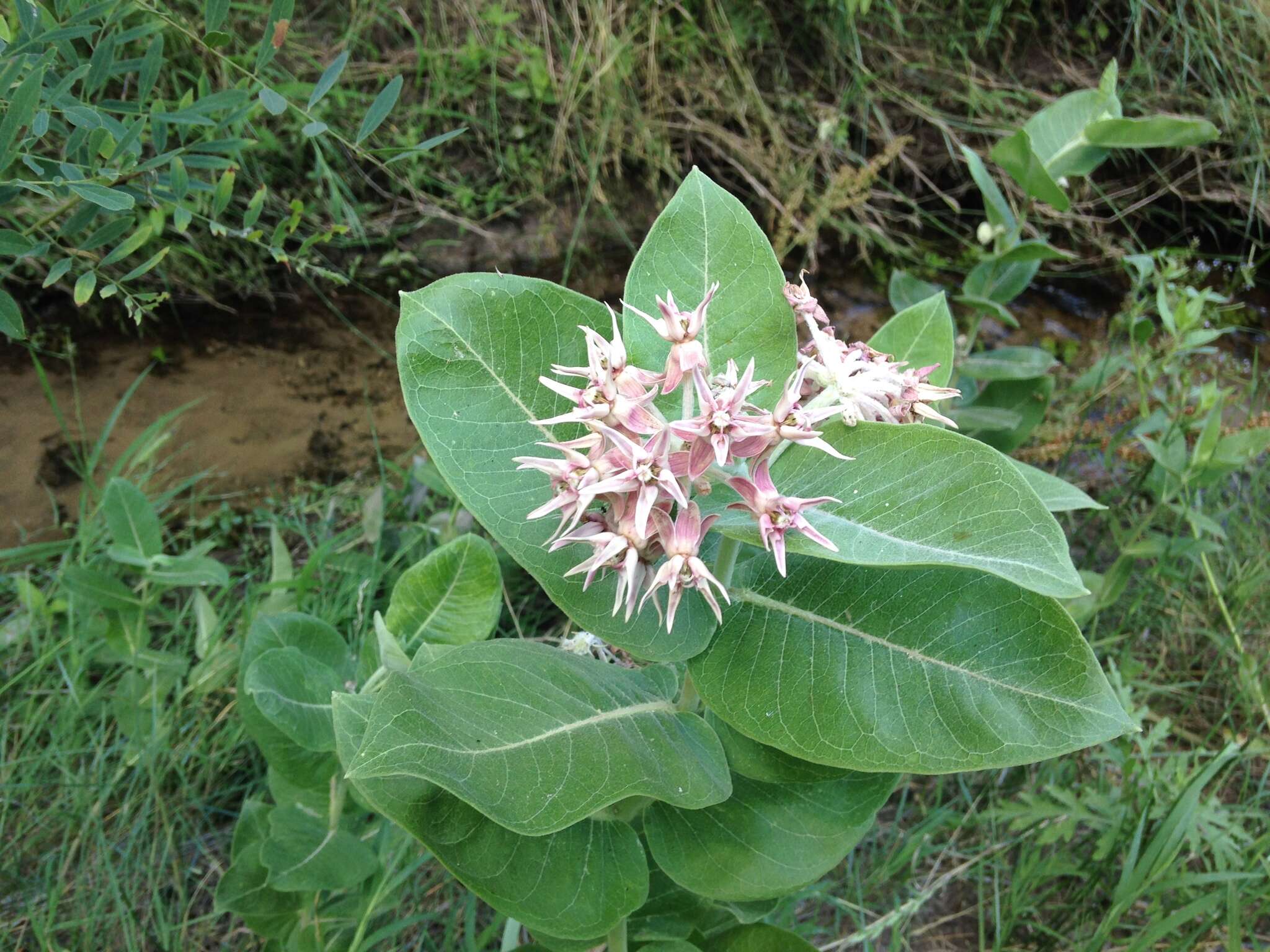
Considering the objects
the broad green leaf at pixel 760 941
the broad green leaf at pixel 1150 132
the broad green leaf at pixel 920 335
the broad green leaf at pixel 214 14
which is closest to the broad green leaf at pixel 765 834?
the broad green leaf at pixel 760 941

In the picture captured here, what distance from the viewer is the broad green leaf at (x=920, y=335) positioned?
137 centimetres

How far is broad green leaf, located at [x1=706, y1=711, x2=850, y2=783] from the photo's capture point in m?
1.12

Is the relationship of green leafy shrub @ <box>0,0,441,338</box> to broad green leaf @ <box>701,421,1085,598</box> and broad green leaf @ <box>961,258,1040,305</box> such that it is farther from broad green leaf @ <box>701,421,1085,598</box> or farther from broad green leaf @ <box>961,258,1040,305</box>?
broad green leaf @ <box>961,258,1040,305</box>

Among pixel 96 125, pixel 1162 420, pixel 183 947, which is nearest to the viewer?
pixel 96 125

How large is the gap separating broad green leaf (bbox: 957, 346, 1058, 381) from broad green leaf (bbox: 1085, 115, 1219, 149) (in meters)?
0.50

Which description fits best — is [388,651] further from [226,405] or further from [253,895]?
[226,405]

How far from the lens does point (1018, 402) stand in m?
2.49

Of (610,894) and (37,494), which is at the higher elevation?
(610,894)

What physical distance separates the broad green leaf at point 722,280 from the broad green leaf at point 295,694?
28.9 inches

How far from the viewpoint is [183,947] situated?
1809 millimetres

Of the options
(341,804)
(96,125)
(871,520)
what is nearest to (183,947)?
(341,804)

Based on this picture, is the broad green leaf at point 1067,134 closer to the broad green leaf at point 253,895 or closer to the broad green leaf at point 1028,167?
the broad green leaf at point 1028,167

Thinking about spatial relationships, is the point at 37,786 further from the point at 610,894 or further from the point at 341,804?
the point at 610,894

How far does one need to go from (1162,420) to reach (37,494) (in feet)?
10.3
